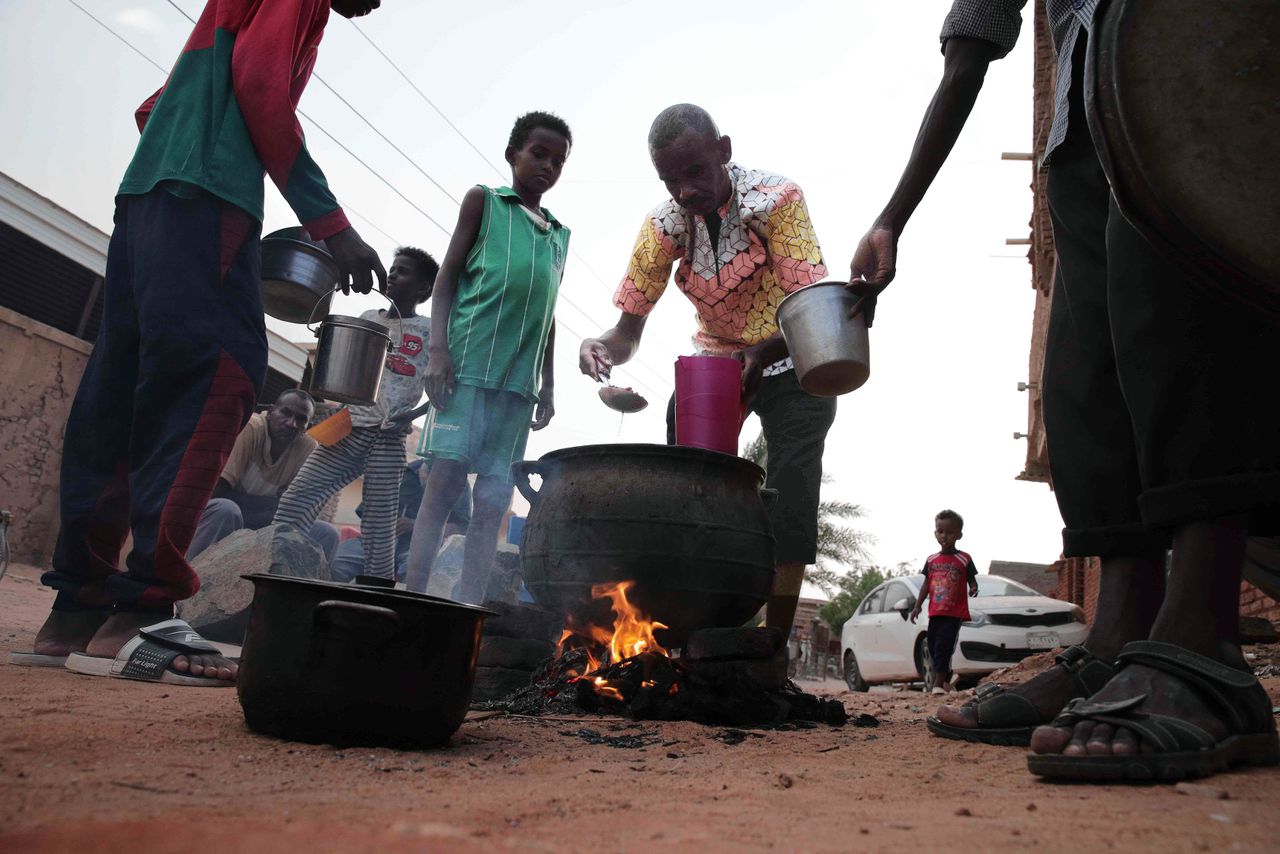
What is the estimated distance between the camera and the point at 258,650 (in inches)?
76.2

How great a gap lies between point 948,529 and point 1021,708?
284 inches

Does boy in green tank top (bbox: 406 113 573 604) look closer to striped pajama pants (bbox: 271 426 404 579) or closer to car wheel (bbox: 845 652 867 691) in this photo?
striped pajama pants (bbox: 271 426 404 579)

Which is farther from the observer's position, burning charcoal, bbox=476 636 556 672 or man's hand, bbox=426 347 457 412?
man's hand, bbox=426 347 457 412

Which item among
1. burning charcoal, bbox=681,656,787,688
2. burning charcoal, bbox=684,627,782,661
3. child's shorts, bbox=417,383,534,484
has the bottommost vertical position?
burning charcoal, bbox=681,656,787,688

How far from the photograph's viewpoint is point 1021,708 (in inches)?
85.4

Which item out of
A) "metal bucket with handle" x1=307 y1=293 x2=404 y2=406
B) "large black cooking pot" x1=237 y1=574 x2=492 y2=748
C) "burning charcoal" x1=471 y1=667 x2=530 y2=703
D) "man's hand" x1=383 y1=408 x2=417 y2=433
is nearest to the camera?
"large black cooking pot" x1=237 y1=574 x2=492 y2=748

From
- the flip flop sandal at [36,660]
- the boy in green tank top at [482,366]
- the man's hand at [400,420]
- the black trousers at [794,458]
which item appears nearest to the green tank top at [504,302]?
the boy in green tank top at [482,366]

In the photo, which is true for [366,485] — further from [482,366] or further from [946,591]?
[946,591]

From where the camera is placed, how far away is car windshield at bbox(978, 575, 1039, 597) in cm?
1085

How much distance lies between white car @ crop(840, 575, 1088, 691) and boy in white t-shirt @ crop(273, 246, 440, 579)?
589 cm

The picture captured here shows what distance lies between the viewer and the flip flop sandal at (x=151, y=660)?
106 inches

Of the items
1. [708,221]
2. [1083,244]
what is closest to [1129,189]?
[1083,244]

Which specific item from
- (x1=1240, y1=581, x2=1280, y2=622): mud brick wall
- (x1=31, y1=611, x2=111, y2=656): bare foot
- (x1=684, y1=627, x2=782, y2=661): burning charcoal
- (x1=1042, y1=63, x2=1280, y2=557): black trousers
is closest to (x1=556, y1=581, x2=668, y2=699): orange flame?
(x1=684, y1=627, x2=782, y2=661): burning charcoal

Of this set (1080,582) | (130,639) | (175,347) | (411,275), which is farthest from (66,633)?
(1080,582)
